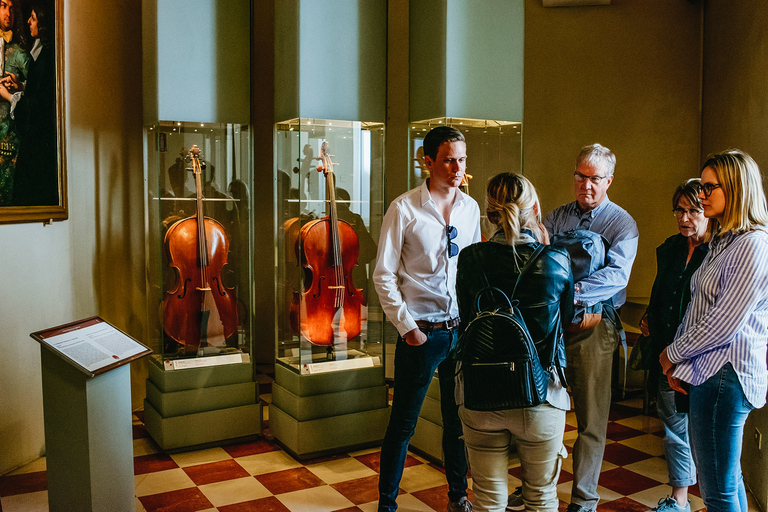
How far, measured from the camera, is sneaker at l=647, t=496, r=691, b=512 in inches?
120

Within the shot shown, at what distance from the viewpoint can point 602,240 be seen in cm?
274

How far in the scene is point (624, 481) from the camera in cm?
347

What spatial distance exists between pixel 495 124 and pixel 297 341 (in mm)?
1704

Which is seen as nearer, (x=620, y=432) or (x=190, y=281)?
(x=190, y=281)

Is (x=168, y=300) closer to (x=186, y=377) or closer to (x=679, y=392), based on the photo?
(x=186, y=377)

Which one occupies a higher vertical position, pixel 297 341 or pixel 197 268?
pixel 197 268

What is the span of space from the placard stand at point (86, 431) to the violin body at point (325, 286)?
118 cm

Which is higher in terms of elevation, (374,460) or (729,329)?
(729,329)

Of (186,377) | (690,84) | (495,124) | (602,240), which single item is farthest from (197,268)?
(690,84)

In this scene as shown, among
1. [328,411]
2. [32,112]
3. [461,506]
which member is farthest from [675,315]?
[32,112]

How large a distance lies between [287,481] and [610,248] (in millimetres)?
2038

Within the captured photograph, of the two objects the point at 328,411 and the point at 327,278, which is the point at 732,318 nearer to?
the point at 327,278

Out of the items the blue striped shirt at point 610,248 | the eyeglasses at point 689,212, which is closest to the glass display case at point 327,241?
the blue striped shirt at point 610,248

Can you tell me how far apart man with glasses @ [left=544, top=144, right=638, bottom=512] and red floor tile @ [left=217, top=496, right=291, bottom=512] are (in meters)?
1.38
